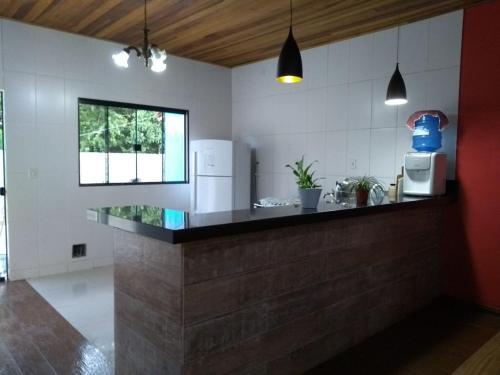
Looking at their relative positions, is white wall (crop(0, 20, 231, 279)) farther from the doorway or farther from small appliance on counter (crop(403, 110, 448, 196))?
small appliance on counter (crop(403, 110, 448, 196))

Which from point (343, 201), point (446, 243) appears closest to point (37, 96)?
point (343, 201)

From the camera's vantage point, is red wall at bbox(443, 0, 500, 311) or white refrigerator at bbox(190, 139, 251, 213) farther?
white refrigerator at bbox(190, 139, 251, 213)

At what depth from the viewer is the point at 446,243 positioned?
3504 mm

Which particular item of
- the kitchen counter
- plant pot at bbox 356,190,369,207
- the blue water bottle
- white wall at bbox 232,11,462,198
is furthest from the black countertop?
white wall at bbox 232,11,462,198

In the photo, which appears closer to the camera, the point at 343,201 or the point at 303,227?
the point at 303,227

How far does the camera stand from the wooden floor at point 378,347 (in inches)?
90.1

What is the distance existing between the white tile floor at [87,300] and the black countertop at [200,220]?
1057 millimetres

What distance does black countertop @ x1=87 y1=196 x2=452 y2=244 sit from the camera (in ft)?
5.13

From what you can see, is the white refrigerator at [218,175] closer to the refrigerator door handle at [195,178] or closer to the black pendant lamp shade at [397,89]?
the refrigerator door handle at [195,178]

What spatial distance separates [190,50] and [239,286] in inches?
145

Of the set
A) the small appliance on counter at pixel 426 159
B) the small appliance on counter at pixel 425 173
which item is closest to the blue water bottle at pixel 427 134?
the small appliance on counter at pixel 426 159

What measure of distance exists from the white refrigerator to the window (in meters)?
0.35

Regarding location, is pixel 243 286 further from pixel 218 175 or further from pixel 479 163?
pixel 218 175

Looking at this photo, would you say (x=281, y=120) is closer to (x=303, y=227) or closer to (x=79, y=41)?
(x=79, y=41)
